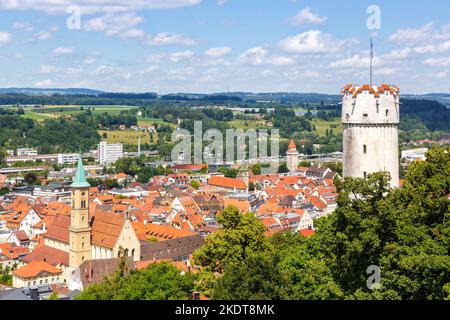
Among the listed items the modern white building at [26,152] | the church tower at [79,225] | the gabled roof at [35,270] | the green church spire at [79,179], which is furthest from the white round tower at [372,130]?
the modern white building at [26,152]

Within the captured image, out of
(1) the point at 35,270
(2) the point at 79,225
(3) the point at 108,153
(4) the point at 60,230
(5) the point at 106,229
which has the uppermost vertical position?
(2) the point at 79,225

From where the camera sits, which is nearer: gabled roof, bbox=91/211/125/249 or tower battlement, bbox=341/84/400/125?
tower battlement, bbox=341/84/400/125

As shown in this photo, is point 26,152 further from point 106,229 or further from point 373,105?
point 373,105

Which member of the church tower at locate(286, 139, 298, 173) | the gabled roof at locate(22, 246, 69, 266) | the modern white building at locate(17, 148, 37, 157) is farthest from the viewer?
the modern white building at locate(17, 148, 37, 157)

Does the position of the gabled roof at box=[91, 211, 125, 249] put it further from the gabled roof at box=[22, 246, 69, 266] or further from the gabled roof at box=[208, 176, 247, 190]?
the gabled roof at box=[208, 176, 247, 190]

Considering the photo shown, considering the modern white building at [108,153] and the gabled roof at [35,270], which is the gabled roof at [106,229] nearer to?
the gabled roof at [35,270]

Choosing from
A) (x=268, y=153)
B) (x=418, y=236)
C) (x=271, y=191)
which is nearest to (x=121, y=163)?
(x=268, y=153)

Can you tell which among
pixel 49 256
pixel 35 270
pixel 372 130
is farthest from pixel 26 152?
pixel 372 130

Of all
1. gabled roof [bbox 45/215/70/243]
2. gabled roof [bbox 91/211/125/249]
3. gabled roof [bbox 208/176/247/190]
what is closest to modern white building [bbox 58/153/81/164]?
gabled roof [bbox 208/176/247/190]
